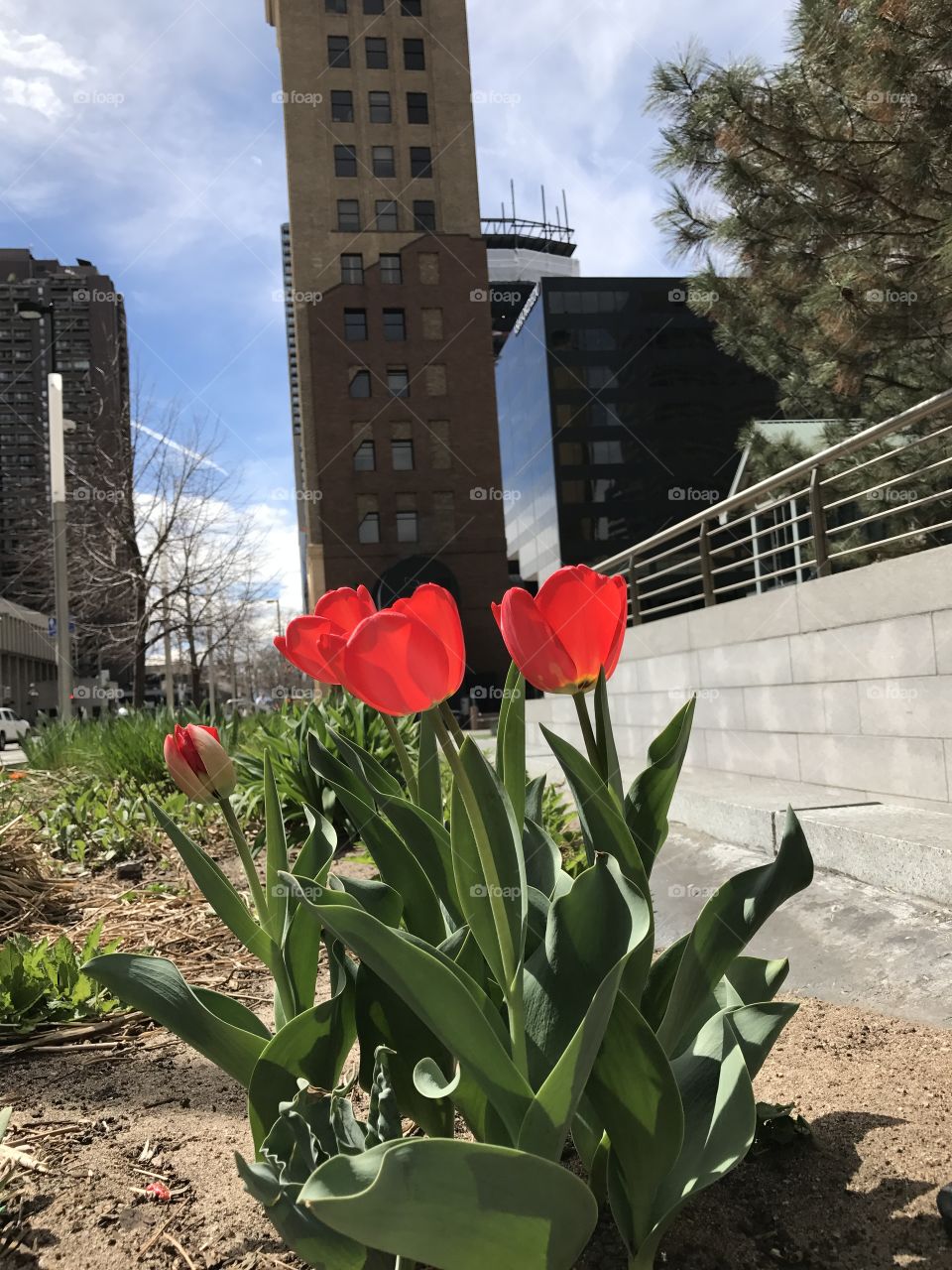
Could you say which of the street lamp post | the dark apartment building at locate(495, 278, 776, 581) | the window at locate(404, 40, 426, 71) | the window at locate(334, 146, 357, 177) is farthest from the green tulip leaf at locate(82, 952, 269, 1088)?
the window at locate(404, 40, 426, 71)

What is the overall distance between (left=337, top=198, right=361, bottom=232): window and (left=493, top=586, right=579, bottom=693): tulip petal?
4623 cm

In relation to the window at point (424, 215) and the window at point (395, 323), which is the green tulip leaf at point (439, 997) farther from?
the window at point (424, 215)

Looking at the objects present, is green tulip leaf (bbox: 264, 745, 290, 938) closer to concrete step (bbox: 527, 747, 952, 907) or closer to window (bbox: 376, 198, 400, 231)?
concrete step (bbox: 527, 747, 952, 907)

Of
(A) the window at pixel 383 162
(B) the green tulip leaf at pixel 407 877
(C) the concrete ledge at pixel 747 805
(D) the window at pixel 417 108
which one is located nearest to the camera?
(B) the green tulip leaf at pixel 407 877

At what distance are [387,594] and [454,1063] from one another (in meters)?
37.3

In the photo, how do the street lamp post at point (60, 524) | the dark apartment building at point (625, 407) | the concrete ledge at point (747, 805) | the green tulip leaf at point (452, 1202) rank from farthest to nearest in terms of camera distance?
1. the dark apartment building at point (625, 407)
2. the street lamp post at point (60, 524)
3. the concrete ledge at point (747, 805)
4. the green tulip leaf at point (452, 1202)

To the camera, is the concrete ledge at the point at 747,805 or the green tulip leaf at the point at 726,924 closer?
the green tulip leaf at the point at 726,924

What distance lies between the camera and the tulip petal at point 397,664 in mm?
1222

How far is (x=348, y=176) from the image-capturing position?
4356 centimetres

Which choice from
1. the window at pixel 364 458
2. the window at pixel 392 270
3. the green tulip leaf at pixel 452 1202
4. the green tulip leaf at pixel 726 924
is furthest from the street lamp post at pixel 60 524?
the window at pixel 392 270

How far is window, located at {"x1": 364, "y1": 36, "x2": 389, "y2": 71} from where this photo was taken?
44.7m

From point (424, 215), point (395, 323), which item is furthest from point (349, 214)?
point (395, 323)

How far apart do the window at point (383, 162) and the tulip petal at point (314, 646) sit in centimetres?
4774

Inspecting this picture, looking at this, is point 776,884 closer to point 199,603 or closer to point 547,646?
point 547,646
